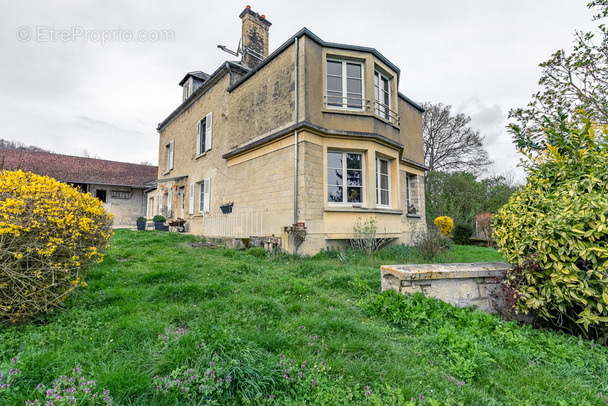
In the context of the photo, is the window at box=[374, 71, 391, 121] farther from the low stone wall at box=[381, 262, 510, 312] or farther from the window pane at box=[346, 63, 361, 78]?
the low stone wall at box=[381, 262, 510, 312]

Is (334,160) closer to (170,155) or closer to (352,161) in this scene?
(352,161)

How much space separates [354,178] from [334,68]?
3511 millimetres

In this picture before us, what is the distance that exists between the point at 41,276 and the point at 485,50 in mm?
11572

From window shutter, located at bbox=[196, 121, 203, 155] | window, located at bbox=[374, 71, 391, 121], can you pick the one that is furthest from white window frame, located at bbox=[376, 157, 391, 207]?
window shutter, located at bbox=[196, 121, 203, 155]

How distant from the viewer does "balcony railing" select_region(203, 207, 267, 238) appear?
8.37 m

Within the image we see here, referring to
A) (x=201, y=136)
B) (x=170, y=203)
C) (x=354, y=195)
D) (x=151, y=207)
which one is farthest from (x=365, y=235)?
(x=151, y=207)

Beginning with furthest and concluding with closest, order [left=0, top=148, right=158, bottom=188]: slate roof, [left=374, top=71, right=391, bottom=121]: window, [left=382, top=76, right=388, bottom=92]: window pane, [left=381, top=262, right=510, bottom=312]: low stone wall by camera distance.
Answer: [left=0, top=148, right=158, bottom=188]: slate roof → [left=382, top=76, right=388, bottom=92]: window pane → [left=374, top=71, right=391, bottom=121]: window → [left=381, top=262, right=510, bottom=312]: low stone wall

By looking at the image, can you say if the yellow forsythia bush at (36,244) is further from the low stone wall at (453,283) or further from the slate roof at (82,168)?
the slate roof at (82,168)

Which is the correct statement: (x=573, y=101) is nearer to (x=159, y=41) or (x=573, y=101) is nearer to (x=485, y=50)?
(x=485, y=50)

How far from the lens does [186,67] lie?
15.9 m

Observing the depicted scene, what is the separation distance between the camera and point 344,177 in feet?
25.5

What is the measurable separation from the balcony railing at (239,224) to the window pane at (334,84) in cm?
435

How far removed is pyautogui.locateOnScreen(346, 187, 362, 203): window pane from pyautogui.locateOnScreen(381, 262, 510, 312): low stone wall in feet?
14.7

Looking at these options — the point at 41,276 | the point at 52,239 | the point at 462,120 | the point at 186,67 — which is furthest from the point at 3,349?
the point at 462,120
